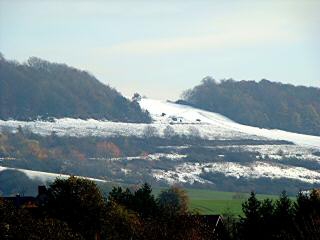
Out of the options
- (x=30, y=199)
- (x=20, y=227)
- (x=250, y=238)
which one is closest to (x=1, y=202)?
(x=20, y=227)

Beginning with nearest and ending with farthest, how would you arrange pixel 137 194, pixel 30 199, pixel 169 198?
pixel 137 194 < pixel 30 199 < pixel 169 198

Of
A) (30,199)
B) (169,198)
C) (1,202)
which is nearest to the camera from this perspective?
(1,202)

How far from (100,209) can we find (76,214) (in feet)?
6.06

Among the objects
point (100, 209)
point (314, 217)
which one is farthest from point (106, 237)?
point (314, 217)

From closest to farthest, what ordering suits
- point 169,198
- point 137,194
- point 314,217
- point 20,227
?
point 20,227 < point 314,217 < point 137,194 < point 169,198

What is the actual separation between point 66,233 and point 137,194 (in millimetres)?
36673

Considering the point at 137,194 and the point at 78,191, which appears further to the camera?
the point at 137,194

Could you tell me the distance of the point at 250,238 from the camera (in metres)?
88.7

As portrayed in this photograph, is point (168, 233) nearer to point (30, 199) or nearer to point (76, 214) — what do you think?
point (76, 214)

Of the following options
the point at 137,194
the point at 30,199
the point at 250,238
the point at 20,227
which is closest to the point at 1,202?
the point at 20,227

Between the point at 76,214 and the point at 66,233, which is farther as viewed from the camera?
the point at 76,214

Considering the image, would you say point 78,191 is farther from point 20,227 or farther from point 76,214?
point 20,227

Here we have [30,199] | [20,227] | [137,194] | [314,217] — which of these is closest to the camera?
[20,227]

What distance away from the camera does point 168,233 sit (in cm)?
7825
